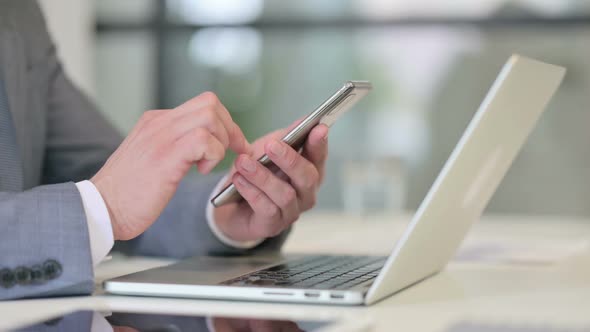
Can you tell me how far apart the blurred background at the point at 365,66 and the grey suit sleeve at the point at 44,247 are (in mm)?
2908

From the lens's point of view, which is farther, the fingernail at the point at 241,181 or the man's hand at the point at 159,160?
the fingernail at the point at 241,181

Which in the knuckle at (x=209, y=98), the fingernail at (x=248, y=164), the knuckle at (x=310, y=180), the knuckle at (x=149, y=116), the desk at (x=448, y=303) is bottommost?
the desk at (x=448, y=303)

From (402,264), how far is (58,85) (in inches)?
34.9

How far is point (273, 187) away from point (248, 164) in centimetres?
8

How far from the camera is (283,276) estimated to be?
1.00 m

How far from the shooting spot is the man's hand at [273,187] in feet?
3.57

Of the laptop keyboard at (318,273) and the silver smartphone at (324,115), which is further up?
the silver smartphone at (324,115)

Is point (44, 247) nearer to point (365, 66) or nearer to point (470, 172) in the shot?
point (470, 172)

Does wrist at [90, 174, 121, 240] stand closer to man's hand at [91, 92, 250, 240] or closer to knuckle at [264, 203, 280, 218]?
man's hand at [91, 92, 250, 240]

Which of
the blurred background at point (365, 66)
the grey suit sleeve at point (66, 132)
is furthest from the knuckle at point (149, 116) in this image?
the blurred background at point (365, 66)

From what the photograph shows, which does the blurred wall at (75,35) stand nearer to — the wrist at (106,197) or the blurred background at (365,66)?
the blurred background at (365,66)

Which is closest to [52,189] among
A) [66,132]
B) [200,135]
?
[200,135]

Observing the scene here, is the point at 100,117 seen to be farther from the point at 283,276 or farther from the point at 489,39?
the point at 489,39

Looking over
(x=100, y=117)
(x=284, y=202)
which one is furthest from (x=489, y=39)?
(x=284, y=202)
